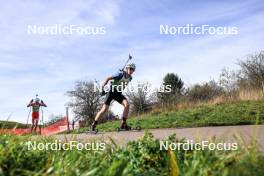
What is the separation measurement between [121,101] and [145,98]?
2859 centimetres

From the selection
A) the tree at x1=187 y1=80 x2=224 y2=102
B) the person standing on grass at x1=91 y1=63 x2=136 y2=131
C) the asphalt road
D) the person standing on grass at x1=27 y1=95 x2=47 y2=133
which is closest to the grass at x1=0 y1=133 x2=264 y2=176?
the asphalt road

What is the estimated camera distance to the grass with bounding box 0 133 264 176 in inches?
142

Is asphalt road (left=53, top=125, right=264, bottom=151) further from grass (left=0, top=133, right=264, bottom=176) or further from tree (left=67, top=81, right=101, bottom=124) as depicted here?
tree (left=67, top=81, right=101, bottom=124)

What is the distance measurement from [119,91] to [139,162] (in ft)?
25.9

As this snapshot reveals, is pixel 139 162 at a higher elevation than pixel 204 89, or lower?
lower

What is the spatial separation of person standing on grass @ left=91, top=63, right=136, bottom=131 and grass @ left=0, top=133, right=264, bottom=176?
6.55 metres

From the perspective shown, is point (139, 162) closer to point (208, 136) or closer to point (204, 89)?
point (208, 136)

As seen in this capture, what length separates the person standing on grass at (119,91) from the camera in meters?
12.0

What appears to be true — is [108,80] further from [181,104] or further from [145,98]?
[145,98]

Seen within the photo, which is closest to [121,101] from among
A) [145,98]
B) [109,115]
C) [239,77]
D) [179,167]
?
[179,167]

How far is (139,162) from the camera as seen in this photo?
469 centimetres

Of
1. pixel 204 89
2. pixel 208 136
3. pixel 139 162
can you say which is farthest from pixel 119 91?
pixel 204 89

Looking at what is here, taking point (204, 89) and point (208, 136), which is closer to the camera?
point (208, 136)

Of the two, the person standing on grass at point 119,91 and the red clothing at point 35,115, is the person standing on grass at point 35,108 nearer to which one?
the red clothing at point 35,115
